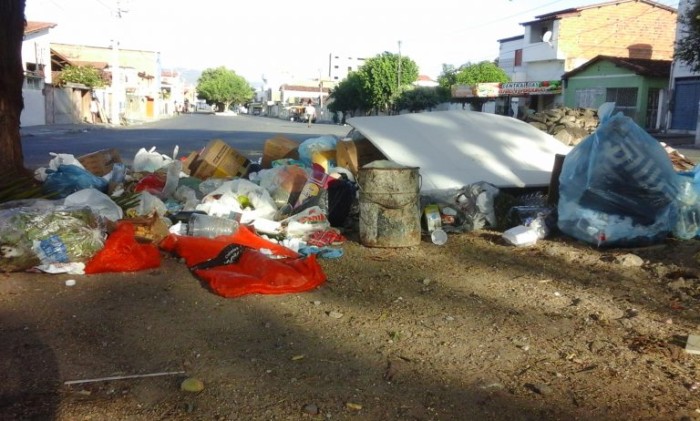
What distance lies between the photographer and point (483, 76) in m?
44.4

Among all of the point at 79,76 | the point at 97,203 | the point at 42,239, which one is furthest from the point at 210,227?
the point at 79,76

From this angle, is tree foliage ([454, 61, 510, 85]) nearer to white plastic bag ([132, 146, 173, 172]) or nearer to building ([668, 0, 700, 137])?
building ([668, 0, 700, 137])

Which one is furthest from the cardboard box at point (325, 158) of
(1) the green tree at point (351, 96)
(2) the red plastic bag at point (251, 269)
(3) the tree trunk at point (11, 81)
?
(1) the green tree at point (351, 96)

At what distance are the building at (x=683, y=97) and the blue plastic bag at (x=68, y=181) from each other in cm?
2598

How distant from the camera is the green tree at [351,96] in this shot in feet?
182

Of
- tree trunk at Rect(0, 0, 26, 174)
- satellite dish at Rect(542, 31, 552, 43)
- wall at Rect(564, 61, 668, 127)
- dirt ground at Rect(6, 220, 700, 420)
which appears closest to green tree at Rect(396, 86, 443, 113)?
satellite dish at Rect(542, 31, 552, 43)

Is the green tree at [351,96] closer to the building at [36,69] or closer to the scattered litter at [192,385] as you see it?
the building at [36,69]

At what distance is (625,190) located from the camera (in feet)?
18.7

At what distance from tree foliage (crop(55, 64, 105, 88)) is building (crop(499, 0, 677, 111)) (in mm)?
27102

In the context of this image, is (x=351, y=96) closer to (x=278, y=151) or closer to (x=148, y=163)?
(x=278, y=151)

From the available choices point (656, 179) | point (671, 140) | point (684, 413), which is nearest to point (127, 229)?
point (684, 413)

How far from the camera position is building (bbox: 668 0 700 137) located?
26.2m

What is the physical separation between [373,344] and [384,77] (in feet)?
165

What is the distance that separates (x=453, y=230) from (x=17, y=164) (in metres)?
5.05
